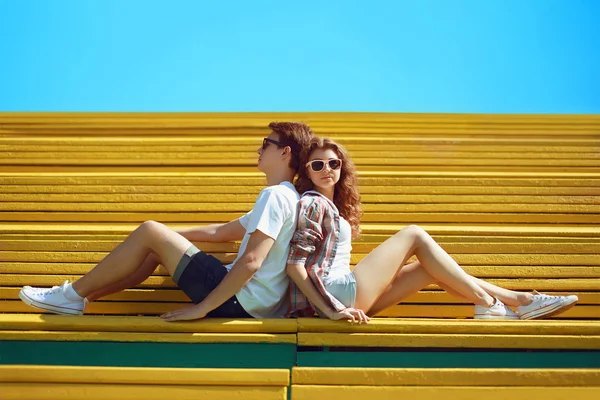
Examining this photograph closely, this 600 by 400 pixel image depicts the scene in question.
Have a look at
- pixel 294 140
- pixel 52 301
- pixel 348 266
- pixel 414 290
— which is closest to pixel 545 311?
pixel 414 290

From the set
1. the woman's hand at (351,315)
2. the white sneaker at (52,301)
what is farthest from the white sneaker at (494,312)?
the white sneaker at (52,301)

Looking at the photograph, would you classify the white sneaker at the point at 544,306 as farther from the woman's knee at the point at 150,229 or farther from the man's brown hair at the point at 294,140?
the woman's knee at the point at 150,229

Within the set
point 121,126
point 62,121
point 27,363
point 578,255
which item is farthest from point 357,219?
point 62,121

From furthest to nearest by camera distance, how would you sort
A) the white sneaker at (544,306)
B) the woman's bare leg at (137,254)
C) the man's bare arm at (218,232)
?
the man's bare arm at (218,232) < the white sneaker at (544,306) < the woman's bare leg at (137,254)

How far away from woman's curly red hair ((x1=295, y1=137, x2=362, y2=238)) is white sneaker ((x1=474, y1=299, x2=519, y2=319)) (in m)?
0.68

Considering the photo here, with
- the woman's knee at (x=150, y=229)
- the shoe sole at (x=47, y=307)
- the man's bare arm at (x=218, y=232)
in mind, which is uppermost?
the man's bare arm at (x=218, y=232)

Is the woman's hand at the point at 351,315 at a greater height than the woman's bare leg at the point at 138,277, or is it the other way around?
the woman's bare leg at the point at 138,277

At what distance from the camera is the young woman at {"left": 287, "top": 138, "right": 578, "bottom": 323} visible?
2693mm

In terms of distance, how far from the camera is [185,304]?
325 cm

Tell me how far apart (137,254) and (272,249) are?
24.1 inches

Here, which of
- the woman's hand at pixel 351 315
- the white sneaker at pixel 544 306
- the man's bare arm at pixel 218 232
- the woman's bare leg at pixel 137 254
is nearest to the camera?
the woman's hand at pixel 351 315

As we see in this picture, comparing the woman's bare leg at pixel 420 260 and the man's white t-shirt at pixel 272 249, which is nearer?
the man's white t-shirt at pixel 272 249

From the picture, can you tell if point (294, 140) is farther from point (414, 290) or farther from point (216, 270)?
point (414, 290)

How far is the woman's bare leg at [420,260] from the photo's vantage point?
2773mm
